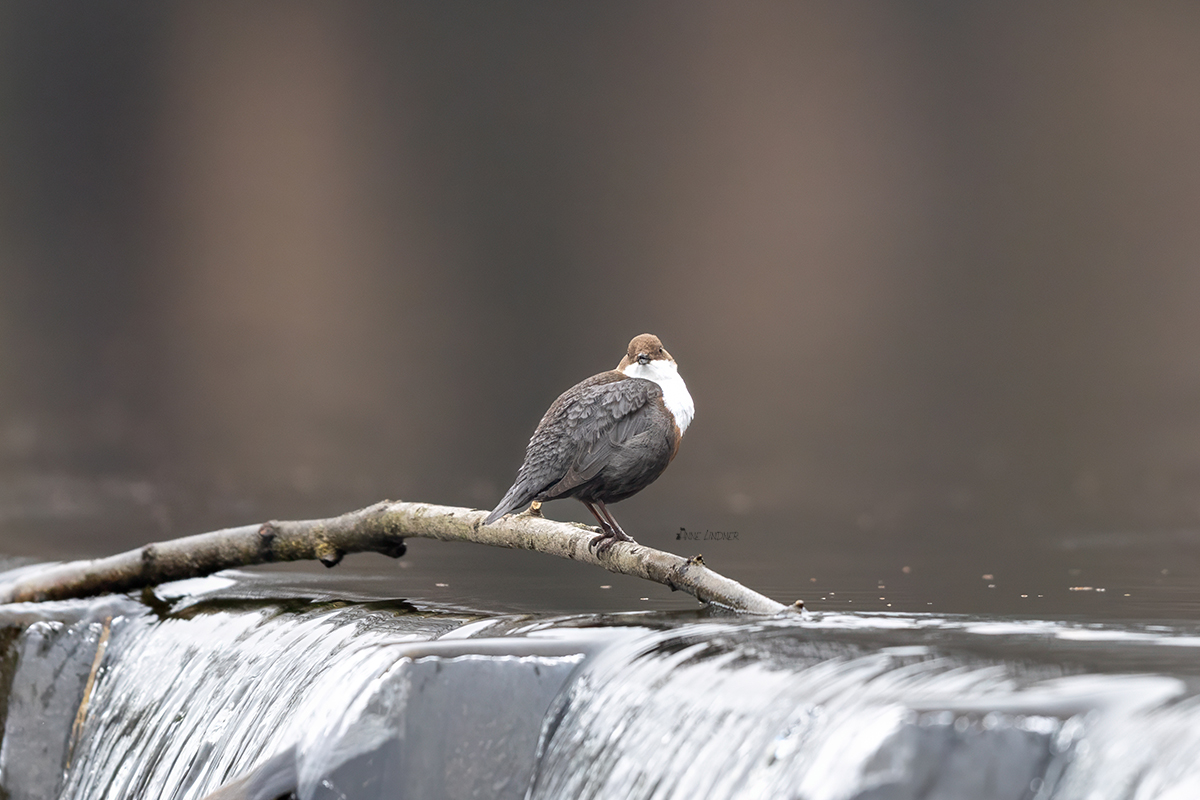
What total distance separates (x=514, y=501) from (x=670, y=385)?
20.2 inches

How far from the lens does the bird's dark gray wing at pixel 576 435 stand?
9.20 feet

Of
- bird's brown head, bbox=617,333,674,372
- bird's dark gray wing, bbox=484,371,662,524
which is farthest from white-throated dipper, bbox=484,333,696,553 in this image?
bird's brown head, bbox=617,333,674,372

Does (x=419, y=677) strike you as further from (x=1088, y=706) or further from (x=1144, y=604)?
(x=1144, y=604)

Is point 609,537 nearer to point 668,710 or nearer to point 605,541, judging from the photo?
point 605,541

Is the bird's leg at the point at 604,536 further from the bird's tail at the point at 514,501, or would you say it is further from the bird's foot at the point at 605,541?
the bird's tail at the point at 514,501

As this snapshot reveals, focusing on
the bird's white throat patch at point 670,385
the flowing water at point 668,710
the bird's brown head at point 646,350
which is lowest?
the flowing water at point 668,710

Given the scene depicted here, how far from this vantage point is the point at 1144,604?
3.04 metres

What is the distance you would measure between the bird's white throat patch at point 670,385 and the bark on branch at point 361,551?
14.2 inches

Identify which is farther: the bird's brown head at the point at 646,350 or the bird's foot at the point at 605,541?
the bird's brown head at the point at 646,350

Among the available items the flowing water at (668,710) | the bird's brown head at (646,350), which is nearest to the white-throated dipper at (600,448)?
the bird's brown head at (646,350)

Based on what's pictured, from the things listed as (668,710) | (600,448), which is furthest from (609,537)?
(668,710)

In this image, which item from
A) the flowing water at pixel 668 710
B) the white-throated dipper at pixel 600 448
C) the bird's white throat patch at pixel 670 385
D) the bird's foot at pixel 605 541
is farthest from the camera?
the bird's white throat patch at pixel 670 385

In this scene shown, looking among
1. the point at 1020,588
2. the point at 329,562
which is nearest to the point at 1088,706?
the point at 1020,588

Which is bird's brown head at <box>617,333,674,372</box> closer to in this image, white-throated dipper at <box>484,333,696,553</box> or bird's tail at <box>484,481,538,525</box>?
white-throated dipper at <box>484,333,696,553</box>
